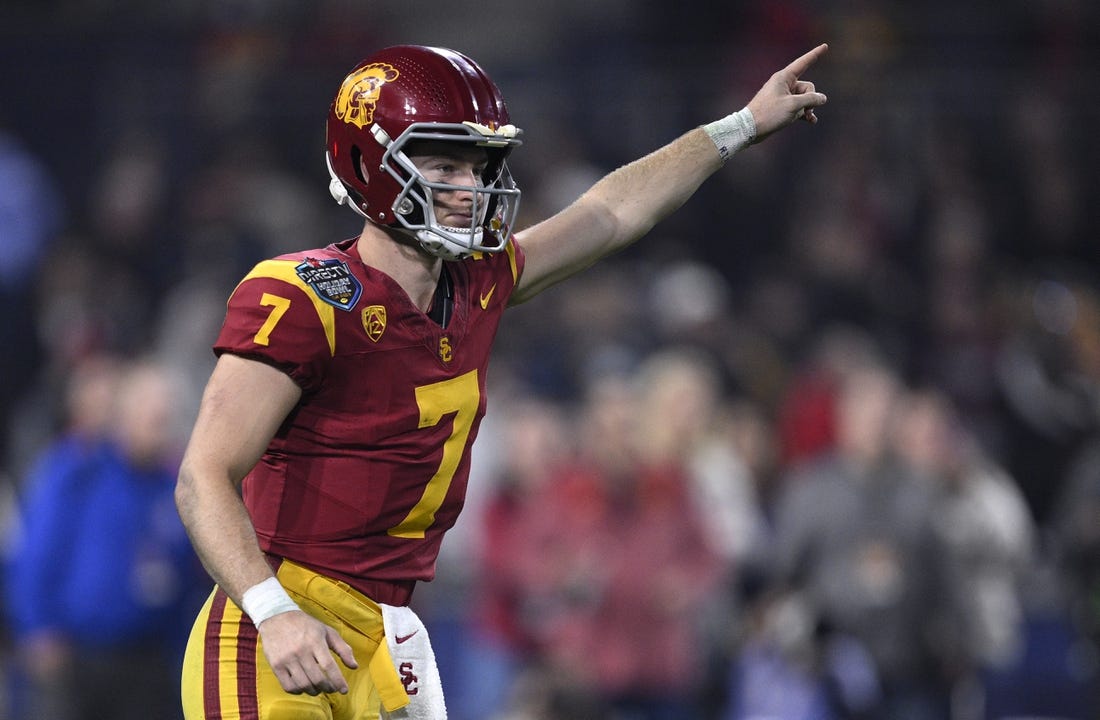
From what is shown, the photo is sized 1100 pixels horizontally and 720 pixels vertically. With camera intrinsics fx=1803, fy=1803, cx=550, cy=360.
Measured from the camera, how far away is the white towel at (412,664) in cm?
388

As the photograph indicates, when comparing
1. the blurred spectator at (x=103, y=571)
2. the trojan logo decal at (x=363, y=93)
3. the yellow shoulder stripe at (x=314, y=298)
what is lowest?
the blurred spectator at (x=103, y=571)

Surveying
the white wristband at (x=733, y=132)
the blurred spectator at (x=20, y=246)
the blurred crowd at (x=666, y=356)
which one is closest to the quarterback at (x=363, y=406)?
the white wristband at (x=733, y=132)

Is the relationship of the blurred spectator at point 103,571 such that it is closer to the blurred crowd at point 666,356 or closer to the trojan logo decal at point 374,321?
the blurred crowd at point 666,356

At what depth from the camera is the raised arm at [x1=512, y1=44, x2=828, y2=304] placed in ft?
14.7

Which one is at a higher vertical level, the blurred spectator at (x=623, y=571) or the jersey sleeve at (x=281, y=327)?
the jersey sleeve at (x=281, y=327)

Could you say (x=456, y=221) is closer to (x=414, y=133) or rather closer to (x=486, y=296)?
(x=414, y=133)

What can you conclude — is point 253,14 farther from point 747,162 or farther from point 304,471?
Result: point 304,471

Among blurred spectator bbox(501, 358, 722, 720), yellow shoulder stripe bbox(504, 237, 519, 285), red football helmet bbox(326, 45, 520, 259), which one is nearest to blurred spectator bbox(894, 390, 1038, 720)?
blurred spectator bbox(501, 358, 722, 720)

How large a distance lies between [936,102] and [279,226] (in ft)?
14.8

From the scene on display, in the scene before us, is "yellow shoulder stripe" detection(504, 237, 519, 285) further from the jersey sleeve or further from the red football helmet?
the jersey sleeve

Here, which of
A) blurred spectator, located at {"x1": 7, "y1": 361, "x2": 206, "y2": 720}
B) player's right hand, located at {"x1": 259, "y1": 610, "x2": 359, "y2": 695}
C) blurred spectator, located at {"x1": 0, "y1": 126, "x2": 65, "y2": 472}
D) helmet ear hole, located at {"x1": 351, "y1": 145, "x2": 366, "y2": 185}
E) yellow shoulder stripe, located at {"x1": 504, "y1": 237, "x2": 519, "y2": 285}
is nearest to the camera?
player's right hand, located at {"x1": 259, "y1": 610, "x2": 359, "y2": 695}

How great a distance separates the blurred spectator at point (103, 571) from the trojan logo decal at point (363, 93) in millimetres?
4356

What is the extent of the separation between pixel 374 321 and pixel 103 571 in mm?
4676

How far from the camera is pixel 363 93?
390 cm
